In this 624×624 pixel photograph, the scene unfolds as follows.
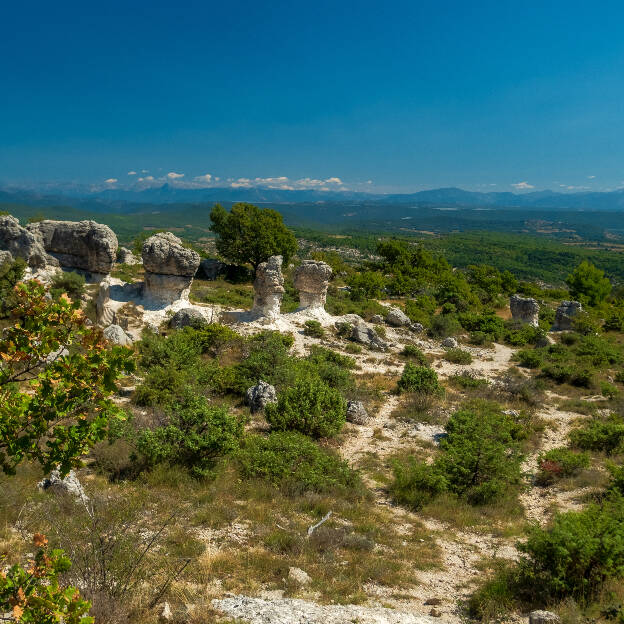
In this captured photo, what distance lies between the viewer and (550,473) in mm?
9102

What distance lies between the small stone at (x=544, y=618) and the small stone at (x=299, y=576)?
7.68ft

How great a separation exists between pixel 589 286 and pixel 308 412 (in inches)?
1589

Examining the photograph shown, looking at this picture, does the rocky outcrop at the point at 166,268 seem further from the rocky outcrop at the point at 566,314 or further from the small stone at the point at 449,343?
the rocky outcrop at the point at 566,314

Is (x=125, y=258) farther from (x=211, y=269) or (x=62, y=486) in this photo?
(x=62, y=486)

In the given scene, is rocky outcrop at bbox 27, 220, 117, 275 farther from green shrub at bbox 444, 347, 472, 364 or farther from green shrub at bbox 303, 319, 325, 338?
green shrub at bbox 444, 347, 472, 364

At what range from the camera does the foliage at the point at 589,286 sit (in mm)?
39969

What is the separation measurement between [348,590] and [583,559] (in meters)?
2.69

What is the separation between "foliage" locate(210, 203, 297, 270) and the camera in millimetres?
34625

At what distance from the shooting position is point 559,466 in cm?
930

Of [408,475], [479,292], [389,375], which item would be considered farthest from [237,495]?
[479,292]

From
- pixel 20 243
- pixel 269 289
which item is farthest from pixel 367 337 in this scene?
pixel 20 243

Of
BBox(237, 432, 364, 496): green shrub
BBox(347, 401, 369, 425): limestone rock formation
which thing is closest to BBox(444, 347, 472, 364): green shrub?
BBox(347, 401, 369, 425): limestone rock formation

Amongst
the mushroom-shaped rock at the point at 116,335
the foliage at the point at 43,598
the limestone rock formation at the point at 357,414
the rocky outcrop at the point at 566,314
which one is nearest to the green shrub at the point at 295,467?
the limestone rock formation at the point at 357,414

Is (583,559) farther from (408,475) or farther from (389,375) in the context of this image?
(389,375)
